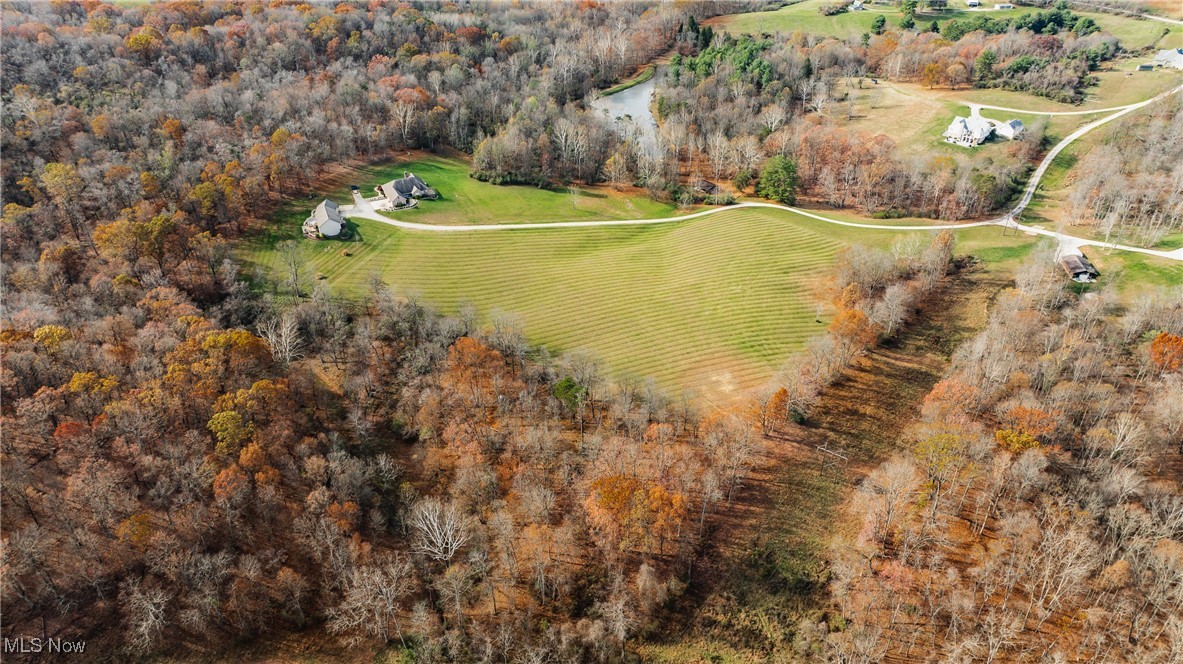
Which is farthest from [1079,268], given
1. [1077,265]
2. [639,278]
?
[639,278]

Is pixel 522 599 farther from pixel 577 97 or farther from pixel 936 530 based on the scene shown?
pixel 577 97

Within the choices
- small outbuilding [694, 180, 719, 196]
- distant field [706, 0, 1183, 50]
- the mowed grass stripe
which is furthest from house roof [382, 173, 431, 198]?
distant field [706, 0, 1183, 50]

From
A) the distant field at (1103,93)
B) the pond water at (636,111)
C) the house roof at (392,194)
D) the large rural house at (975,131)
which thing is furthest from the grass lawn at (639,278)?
the distant field at (1103,93)

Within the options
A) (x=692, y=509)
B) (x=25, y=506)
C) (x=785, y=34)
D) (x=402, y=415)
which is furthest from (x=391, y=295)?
(x=785, y=34)

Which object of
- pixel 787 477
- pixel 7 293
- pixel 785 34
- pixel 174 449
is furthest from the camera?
pixel 785 34

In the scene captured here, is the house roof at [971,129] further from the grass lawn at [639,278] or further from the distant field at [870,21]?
the distant field at [870,21]

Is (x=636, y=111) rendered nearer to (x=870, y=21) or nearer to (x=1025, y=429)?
(x=870, y=21)
